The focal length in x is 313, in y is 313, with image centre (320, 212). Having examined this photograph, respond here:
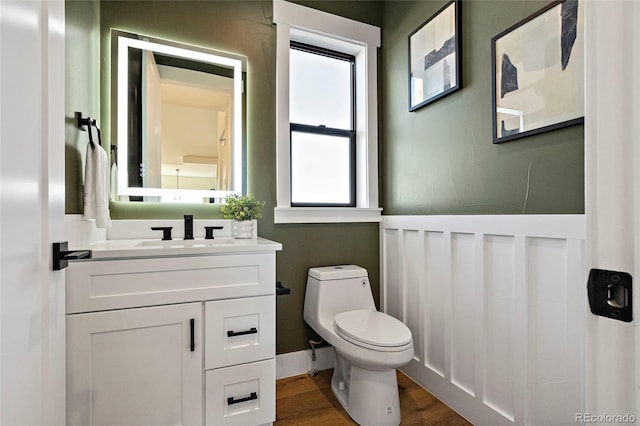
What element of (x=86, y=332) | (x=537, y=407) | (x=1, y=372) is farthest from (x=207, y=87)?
(x=537, y=407)

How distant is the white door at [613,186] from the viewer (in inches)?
14.6

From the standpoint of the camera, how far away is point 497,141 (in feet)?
4.48

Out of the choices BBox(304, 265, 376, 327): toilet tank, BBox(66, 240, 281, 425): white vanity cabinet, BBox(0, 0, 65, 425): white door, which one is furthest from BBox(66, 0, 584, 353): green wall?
BBox(0, 0, 65, 425): white door

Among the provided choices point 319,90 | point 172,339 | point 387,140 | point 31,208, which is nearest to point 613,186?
point 31,208

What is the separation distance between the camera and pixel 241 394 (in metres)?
1.32

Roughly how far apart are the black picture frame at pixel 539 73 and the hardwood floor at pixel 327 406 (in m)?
1.36

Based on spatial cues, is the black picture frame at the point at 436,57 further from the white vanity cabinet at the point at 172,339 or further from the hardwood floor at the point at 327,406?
the hardwood floor at the point at 327,406

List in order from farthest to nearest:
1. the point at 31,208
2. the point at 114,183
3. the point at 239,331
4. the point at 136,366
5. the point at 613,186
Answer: the point at 114,183
the point at 239,331
the point at 136,366
the point at 31,208
the point at 613,186

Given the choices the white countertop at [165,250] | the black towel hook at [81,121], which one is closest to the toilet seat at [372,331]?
the white countertop at [165,250]

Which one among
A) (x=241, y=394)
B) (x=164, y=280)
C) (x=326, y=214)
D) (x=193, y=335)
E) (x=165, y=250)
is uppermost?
(x=326, y=214)

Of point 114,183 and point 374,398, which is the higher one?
point 114,183

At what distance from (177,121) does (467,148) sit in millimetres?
1556

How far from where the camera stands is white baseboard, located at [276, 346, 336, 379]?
76.2 inches

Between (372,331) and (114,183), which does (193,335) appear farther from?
(114,183)
